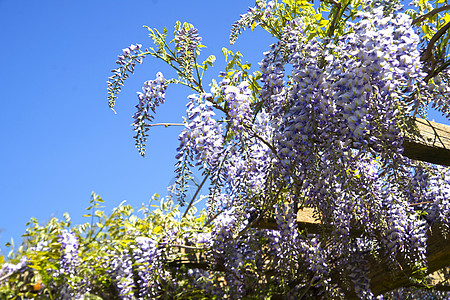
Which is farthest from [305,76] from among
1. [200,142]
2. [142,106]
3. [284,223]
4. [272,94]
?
[284,223]

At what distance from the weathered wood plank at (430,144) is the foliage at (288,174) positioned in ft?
0.35

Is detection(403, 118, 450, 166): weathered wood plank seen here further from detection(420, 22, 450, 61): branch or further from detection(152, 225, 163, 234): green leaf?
detection(152, 225, 163, 234): green leaf

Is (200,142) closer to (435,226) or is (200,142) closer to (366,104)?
(366,104)

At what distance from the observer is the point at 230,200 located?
3.14m

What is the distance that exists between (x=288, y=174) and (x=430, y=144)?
2.86 ft

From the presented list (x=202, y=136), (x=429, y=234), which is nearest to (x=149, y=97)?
(x=202, y=136)

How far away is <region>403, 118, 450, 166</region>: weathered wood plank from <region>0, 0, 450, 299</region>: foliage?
107mm

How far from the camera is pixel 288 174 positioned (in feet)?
6.93

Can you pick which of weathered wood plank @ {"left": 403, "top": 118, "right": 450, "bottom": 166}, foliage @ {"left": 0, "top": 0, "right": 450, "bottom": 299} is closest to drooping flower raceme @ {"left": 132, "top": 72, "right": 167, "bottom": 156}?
foliage @ {"left": 0, "top": 0, "right": 450, "bottom": 299}

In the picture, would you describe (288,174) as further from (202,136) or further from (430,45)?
(430,45)

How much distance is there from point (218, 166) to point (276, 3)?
1.30m

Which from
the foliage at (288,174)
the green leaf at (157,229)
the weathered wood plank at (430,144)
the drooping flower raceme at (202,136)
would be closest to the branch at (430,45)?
the foliage at (288,174)

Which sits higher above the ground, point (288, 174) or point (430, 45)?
point (430, 45)

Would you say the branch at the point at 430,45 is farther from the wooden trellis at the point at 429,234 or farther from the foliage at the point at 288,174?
the wooden trellis at the point at 429,234
